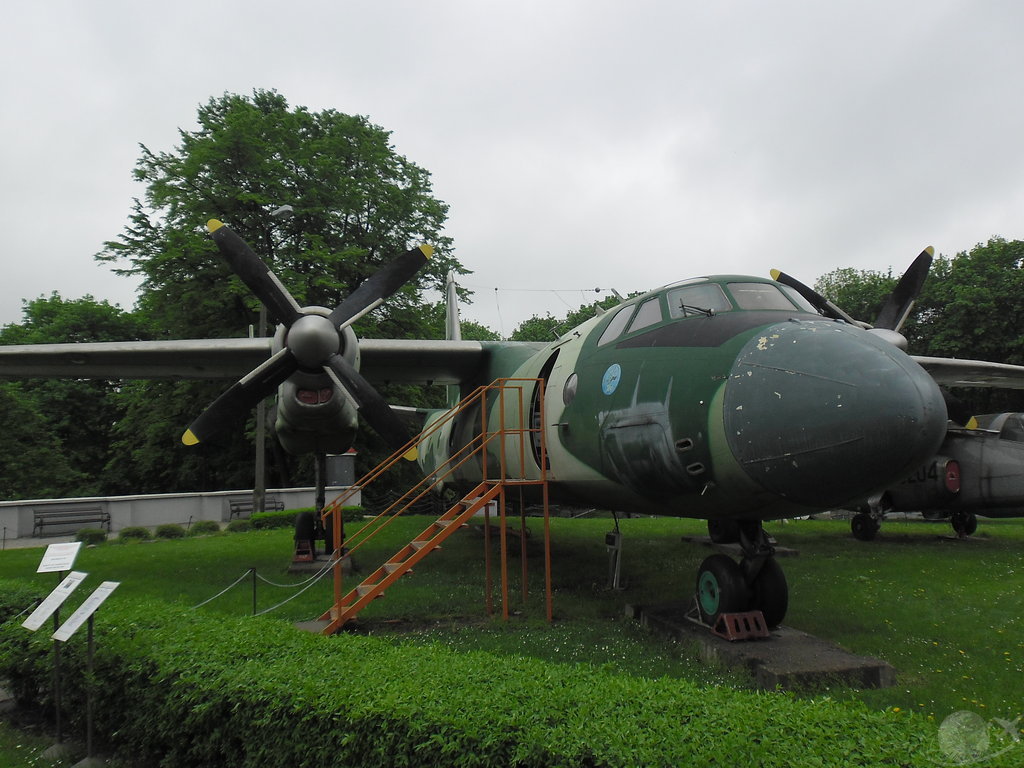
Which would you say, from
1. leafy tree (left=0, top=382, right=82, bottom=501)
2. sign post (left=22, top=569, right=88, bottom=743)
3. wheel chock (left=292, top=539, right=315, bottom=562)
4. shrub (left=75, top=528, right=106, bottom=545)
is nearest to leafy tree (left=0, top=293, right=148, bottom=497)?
leafy tree (left=0, top=382, right=82, bottom=501)

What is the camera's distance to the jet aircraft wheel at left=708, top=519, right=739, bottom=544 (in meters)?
7.32

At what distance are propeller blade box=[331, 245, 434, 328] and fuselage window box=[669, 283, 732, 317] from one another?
494cm

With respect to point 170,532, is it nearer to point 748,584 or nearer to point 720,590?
point 720,590

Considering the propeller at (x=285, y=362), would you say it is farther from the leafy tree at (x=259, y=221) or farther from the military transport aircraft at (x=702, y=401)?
→ the leafy tree at (x=259, y=221)

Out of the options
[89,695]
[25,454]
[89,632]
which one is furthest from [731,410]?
[25,454]

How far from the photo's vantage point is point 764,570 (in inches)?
275

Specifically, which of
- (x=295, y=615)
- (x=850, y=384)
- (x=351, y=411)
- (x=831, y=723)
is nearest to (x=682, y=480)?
(x=850, y=384)

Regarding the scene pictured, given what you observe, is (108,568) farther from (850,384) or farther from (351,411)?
(850,384)

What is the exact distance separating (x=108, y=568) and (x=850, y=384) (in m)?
14.3

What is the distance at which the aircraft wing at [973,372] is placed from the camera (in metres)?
14.3

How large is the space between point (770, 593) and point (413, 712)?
4.58m

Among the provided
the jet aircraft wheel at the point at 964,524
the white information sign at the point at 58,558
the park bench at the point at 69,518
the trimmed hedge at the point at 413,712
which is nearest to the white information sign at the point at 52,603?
the white information sign at the point at 58,558

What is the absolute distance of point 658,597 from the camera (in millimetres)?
9570

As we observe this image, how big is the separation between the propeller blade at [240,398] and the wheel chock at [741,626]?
734 centimetres
